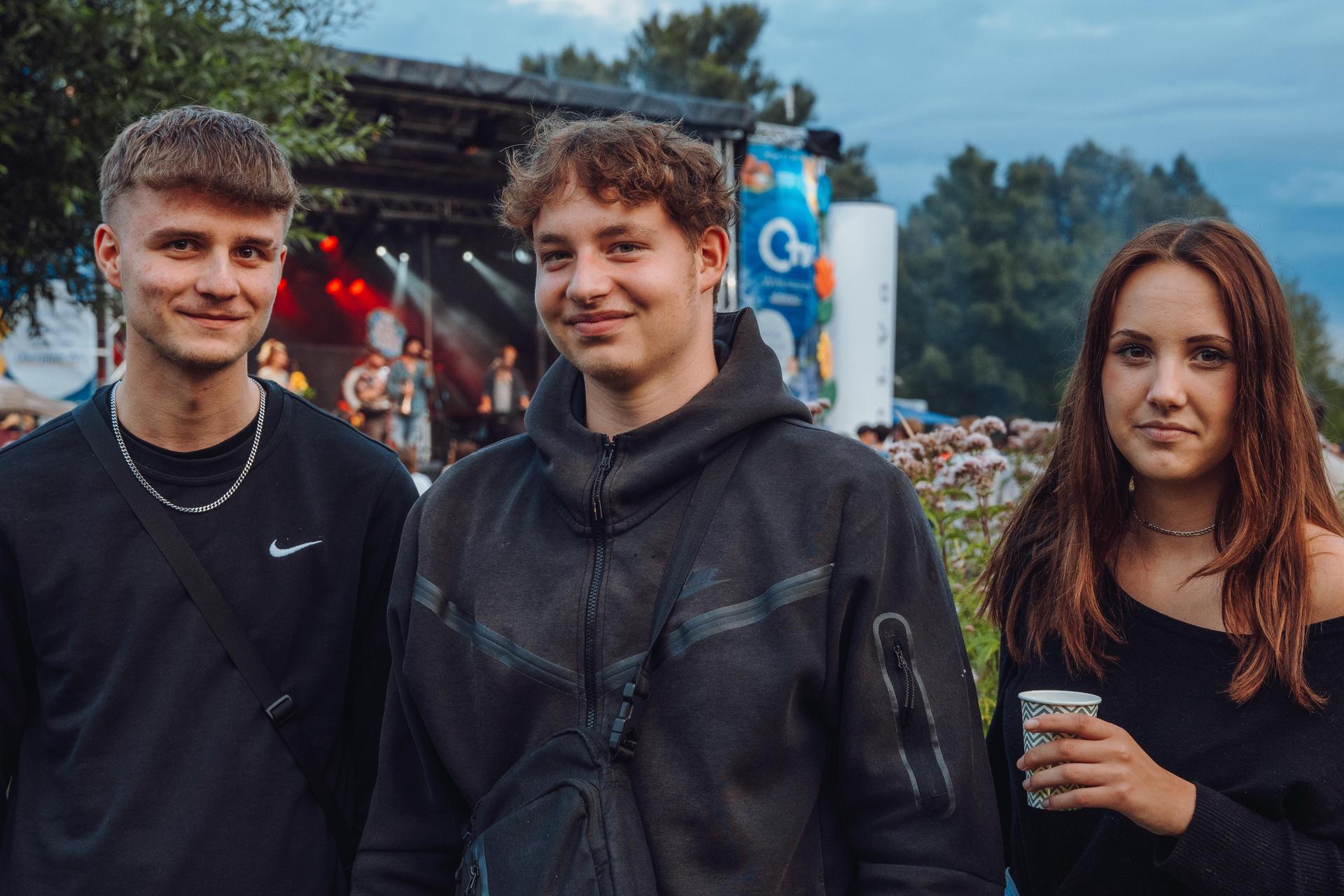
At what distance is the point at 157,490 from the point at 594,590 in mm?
1021

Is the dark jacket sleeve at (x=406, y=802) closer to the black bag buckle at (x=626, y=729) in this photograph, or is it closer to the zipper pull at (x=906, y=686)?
the black bag buckle at (x=626, y=729)

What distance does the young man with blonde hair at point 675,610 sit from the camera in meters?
1.81

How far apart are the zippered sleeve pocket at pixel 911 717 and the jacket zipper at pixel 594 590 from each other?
1.51ft

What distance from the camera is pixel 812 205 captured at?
1741 centimetres

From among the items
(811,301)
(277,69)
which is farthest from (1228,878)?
(811,301)

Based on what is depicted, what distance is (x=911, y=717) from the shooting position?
184cm

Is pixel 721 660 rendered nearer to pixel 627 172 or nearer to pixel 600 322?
pixel 600 322

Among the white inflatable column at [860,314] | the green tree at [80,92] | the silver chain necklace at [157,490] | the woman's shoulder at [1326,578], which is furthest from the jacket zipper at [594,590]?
the white inflatable column at [860,314]

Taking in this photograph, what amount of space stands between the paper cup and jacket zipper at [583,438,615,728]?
0.72 m

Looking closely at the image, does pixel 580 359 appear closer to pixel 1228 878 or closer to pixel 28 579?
pixel 28 579

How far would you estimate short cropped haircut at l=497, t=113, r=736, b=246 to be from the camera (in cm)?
201

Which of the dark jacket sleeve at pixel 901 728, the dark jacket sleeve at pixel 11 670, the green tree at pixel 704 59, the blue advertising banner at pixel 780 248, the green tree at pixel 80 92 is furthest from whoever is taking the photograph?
the green tree at pixel 704 59

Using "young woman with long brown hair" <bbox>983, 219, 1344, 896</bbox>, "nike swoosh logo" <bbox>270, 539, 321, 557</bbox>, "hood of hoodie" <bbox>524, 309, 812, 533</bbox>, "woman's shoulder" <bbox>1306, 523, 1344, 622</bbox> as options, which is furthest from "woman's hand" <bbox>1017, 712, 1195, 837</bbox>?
"nike swoosh logo" <bbox>270, 539, 321, 557</bbox>

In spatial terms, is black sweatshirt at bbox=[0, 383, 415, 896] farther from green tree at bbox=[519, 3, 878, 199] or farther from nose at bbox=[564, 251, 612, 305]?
green tree at bbox=[519, 3, 878, 199]
